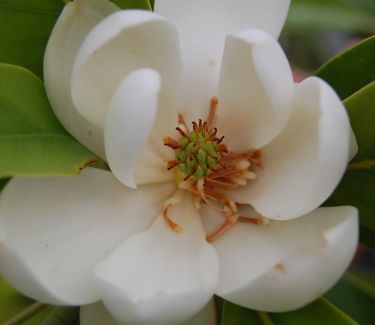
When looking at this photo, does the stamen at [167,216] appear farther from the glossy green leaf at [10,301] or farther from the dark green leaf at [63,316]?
the glossy green leaf at [10,301]

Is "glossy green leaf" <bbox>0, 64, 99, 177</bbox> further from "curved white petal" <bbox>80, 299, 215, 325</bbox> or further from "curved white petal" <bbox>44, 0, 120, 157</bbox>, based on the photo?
"curved white petal" <bbox>80, 299, 215, 325</bbox>

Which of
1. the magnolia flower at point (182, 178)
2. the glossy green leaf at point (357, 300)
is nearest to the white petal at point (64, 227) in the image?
the magnolia flower at point (182, 178)

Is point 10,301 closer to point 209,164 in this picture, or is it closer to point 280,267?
point 209,164

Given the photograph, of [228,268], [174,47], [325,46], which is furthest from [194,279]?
[325,46]

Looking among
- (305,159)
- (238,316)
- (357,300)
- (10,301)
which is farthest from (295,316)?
(10,301)

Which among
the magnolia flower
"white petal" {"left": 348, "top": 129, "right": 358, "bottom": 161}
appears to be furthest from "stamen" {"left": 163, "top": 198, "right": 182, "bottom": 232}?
"white petal" {"left": 348, "top": 129, "right": 358, "bottom": 161}

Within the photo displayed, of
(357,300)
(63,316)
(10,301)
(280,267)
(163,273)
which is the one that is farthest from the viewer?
(10,301)

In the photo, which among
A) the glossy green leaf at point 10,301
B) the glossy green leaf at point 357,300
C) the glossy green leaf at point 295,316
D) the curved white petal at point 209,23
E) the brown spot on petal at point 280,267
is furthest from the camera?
the glossy green leaf at point 10,301
